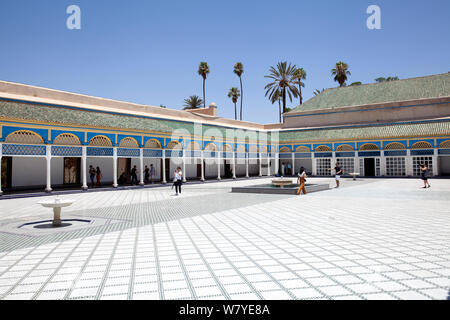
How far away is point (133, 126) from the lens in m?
22.6

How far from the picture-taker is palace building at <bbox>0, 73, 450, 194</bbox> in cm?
1873

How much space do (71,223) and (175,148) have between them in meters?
17.0

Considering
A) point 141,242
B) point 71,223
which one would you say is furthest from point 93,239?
point 71,223

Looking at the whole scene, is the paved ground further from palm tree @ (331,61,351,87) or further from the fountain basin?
palm tree @ (331,61,351,87)

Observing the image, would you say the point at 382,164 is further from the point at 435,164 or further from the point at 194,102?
the point at 194,102

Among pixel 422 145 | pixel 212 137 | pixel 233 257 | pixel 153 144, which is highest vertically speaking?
pixel 212 137

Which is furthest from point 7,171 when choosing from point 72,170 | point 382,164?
point 382,164

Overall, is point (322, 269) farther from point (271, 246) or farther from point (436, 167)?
point (436, 167)

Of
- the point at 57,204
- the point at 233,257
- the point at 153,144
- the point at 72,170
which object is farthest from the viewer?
the point at 153,144

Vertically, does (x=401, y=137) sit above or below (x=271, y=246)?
above

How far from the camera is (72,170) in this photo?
77.9ft

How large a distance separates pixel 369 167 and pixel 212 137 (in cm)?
1592

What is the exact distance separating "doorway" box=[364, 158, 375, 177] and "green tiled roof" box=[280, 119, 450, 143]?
7.55ft
